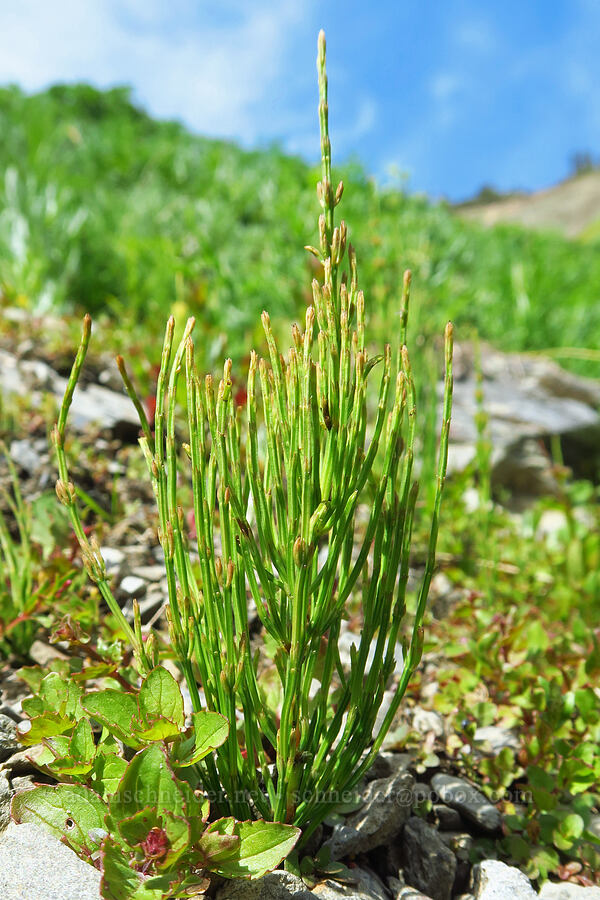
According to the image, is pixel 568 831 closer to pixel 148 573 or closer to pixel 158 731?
pixel 158 731

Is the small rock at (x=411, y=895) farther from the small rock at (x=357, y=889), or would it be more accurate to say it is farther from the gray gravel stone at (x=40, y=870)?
the gray gravel stone at (x=40, y=870)

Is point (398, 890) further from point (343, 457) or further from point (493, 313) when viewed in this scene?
point (493, 313)

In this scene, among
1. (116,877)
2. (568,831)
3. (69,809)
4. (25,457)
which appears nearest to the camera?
(116,877)

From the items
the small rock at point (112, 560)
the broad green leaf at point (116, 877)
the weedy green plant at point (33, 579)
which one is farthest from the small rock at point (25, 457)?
the broad green leaf at point (116, 877)

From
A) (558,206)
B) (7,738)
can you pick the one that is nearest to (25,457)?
(7,738)

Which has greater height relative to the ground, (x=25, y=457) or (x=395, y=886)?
(x=25, y=457)

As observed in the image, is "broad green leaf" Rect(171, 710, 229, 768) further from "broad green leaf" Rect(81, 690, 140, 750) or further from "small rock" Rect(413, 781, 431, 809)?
"small rock" Rect(413, 781, 431, 809)
